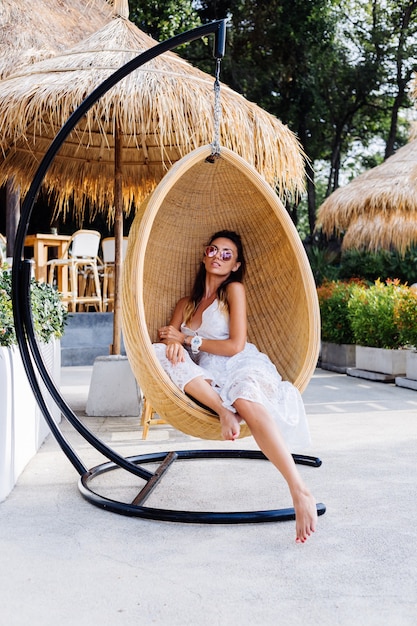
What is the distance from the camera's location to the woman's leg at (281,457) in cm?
214

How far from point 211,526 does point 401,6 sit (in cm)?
1607

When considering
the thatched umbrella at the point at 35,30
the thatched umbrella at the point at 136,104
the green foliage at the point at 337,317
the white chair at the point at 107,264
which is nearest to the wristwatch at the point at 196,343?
the thatched umbrella at the point at 136,104

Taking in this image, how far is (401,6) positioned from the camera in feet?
51.9

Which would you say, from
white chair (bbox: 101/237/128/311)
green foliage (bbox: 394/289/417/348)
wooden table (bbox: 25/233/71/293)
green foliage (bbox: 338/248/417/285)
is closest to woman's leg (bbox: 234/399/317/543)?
green foliage (bbox: 394/289/417/348)

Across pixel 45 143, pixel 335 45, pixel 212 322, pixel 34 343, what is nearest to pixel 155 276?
pixel 212 322

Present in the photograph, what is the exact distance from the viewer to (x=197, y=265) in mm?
3541

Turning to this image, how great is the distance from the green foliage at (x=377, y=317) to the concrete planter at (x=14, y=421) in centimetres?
408

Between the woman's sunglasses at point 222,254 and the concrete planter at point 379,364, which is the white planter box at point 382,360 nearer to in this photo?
the concrete planter at point 379,364

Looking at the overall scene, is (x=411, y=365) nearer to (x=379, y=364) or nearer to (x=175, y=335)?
(x=379, y=364)

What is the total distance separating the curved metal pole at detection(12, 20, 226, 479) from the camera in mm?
2539

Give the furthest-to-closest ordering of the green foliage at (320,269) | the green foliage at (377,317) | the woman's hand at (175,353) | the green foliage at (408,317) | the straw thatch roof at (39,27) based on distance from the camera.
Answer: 1. the green foliage at (320,269)
2. the straw thatch roof at (39,27)
3. the green foliage at (377,317)
4. the green foliage at (408,317)
5. the woman's hand at (175,353)

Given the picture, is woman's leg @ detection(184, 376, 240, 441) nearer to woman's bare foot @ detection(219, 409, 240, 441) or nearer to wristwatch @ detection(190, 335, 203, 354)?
woman's bare foot @ detection(219, 409, 240, 441)

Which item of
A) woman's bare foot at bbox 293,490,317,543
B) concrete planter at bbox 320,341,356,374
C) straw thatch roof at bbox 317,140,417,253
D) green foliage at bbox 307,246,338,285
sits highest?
straw thatch roof at bbox 317,140,417,253

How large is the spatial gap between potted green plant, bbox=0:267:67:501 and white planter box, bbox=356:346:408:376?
3.64m
